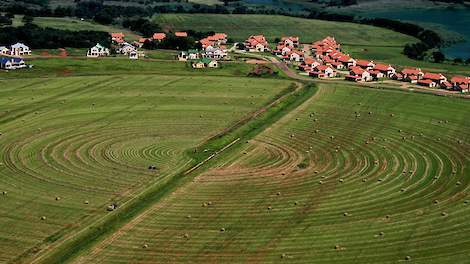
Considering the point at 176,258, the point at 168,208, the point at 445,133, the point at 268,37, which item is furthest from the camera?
the point at 268,37

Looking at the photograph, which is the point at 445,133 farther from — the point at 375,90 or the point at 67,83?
the point at 67,83

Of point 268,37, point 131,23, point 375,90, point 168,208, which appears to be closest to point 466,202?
point 168,208

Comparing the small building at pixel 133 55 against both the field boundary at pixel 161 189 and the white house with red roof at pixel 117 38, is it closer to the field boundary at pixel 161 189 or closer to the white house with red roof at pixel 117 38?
the white house with red roof at pixel 117 38

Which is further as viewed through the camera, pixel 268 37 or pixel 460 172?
pixel 268 37

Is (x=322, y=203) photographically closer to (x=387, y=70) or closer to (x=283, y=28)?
(x=387, y=70)

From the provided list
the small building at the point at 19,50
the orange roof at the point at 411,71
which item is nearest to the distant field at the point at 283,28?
the orange roof at the point at 411,71
